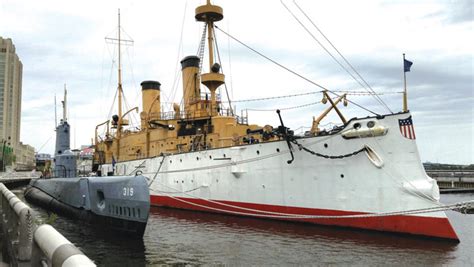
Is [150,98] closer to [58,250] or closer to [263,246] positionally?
[263,246]

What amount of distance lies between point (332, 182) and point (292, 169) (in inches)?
71.9

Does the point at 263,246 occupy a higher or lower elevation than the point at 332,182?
lower

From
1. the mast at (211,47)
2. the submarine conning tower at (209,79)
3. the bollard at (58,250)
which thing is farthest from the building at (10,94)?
the bollard at (58,250)

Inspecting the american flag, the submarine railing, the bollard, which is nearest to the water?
the american flag

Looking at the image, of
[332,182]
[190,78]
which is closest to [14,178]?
[190,78]

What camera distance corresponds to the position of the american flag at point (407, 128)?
13.7 metres

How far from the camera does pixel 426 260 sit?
10.3 m

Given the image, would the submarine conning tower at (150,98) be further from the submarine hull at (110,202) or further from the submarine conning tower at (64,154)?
the submarine hull at (110,202)

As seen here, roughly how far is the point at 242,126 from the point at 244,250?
408 inches

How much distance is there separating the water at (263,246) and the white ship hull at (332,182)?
62 centimetres

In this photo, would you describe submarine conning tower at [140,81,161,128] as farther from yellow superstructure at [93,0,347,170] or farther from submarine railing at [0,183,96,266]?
submarine railing at [0,183,96,266]

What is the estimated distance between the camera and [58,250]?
2.71m

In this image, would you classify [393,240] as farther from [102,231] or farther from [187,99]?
[187,99]

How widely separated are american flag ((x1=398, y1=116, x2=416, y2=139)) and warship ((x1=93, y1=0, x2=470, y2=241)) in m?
0.03
